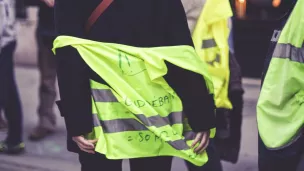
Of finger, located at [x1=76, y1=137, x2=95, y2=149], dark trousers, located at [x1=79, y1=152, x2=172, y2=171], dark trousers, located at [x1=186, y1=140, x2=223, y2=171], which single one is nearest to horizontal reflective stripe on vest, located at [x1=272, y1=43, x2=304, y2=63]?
dark trousers, located at [x1=79, y1=152, x2=172, y2=171]

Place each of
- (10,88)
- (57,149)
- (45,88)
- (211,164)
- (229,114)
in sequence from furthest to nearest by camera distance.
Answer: (45,88) < (57,149) < (10,88) < (229,114) < (211,164)

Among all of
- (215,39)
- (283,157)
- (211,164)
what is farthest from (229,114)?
(283,157)

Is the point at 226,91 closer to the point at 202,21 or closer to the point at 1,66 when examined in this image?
the point at 202,21

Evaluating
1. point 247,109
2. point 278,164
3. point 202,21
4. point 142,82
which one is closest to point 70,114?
point 142,82

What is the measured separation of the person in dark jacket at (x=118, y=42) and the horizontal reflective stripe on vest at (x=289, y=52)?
392 millimetres

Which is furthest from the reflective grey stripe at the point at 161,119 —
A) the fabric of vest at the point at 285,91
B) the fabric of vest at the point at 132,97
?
the fabric of vest at the point at 285,91

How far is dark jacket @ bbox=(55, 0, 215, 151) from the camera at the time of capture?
119 inches

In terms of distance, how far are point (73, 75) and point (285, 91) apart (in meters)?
0.99

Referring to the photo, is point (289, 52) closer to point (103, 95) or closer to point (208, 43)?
point (103, 95)

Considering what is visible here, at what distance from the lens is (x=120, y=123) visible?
121 inches

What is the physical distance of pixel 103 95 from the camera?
3068 millimetres

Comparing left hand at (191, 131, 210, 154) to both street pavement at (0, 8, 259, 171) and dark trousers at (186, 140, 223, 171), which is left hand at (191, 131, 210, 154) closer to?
dark trousers at (186, 140, 223, 171)

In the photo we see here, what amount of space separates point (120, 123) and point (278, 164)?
817 millimetres

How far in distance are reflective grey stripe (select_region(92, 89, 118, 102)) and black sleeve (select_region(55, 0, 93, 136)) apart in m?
0.03
